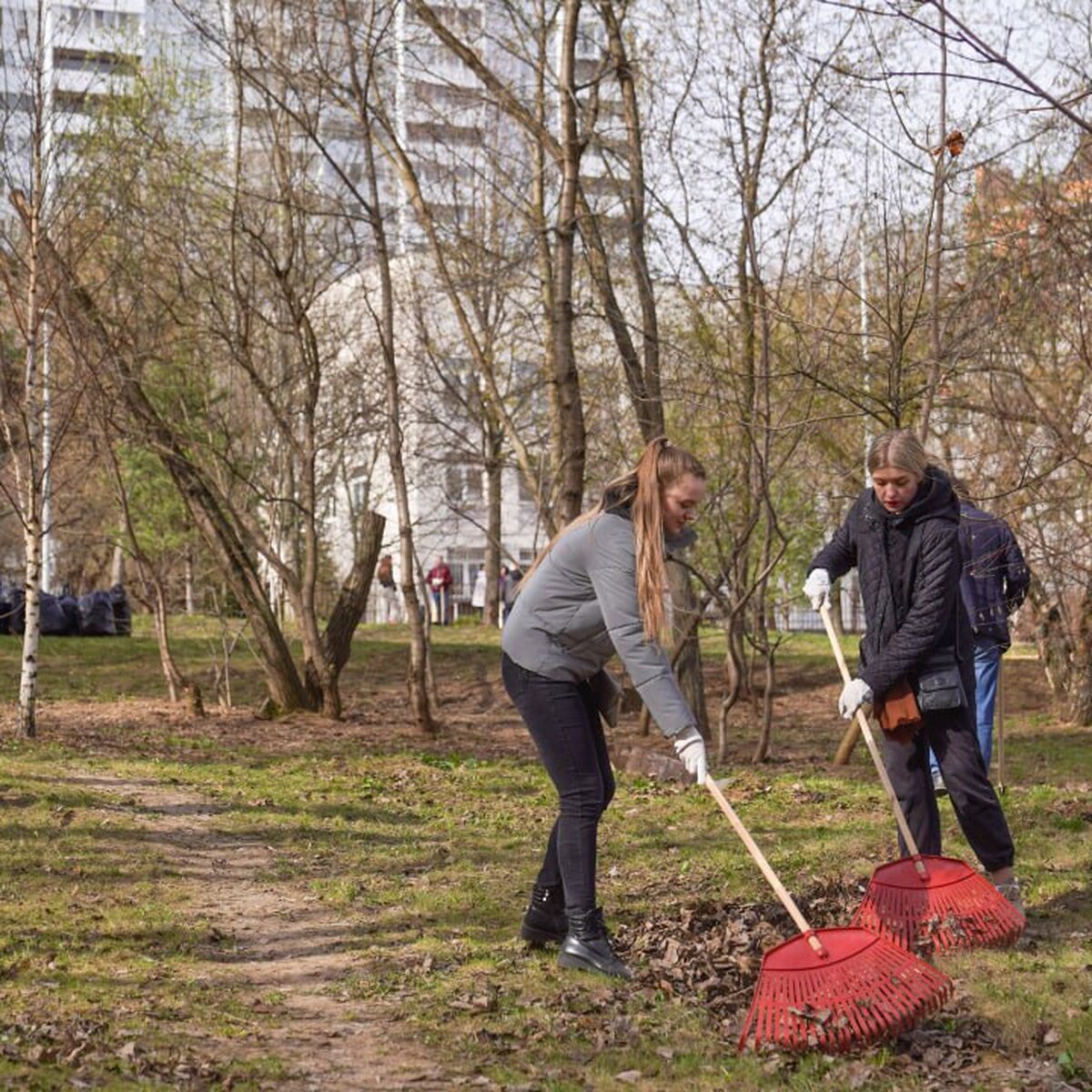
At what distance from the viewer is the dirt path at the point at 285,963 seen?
15.1 ft

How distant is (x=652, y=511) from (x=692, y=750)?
82cm

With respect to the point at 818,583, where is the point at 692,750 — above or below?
below

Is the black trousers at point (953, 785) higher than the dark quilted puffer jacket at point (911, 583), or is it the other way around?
the dark quilted puffer jacket at point (911, 583)

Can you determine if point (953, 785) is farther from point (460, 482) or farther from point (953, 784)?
point (460, 482)

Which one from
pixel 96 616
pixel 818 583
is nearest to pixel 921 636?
pixel 818 583

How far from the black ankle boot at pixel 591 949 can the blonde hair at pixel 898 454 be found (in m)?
1.94

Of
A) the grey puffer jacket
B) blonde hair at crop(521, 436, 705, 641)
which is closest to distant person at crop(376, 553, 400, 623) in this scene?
the grey puffer jacket

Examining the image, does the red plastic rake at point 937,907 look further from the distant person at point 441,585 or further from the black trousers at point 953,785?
the distant person at point 441,585

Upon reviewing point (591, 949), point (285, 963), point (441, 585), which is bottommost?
point (285, 963)

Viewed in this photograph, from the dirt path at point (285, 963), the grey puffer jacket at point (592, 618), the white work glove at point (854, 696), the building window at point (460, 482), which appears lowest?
the dirt path at point (285, 963)

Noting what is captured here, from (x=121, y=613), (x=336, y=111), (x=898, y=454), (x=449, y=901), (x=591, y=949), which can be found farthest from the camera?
(x=121, y=613)

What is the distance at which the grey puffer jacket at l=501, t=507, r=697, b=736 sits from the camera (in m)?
5.28

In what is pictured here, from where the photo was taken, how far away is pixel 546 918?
5.91 meters

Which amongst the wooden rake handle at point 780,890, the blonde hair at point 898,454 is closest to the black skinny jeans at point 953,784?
the blonde hair at point 898,454
